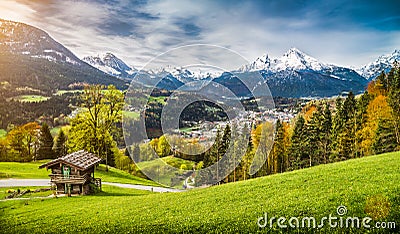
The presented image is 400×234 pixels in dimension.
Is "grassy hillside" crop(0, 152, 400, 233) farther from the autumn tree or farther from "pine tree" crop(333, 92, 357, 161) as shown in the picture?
"pine tree" crop(333, 92, 357, 161)

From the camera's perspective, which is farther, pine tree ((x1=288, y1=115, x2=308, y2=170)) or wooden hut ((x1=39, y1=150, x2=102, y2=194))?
pine tree ((x1=288, y1=115, x2=308, y2=170))

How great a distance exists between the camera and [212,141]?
27.9 meters

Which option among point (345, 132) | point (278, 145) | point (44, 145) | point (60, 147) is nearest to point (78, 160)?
point (278, 145)

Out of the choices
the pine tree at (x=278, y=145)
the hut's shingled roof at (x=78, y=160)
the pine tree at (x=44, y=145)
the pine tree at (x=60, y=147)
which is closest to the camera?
the hut's shingled roof at (x=78, y=160)

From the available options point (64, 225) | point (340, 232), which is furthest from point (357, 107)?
point (64, 225)

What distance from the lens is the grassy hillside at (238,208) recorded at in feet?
35.7

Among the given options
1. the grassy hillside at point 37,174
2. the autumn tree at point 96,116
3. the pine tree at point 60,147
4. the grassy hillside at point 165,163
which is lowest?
the grassy hillside at point 37,174

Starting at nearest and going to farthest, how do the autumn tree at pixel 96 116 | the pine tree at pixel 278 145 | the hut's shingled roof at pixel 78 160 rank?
the hut's shingled roof at pixel 78 160, the autumn tree at pixel 96 116, the pine tree at pixel 278 145

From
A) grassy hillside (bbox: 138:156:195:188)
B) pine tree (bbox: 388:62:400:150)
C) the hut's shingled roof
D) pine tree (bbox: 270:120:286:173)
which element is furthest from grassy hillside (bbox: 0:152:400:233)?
pine tree (bbox: 270:120:286:173)

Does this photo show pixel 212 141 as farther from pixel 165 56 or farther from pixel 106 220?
pixel 106 220

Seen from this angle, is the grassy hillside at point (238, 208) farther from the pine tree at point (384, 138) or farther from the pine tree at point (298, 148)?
the pine tree at point (298, 148)

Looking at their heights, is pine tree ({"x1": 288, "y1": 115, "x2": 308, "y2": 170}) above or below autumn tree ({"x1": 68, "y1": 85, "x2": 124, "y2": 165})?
below

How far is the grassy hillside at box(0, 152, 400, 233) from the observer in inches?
428

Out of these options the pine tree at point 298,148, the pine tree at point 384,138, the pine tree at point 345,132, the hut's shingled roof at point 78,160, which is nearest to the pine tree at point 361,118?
the pine tree at point 345,132
